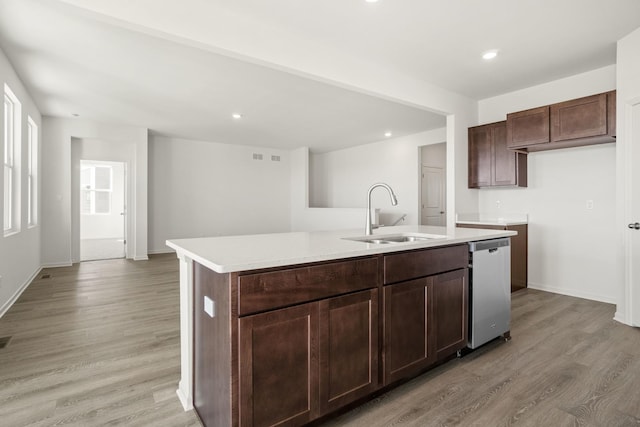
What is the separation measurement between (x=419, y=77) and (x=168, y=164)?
5.82m

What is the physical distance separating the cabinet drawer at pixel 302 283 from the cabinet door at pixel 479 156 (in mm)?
3443

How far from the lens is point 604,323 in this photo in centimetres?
312

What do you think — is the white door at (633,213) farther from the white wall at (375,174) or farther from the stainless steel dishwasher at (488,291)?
the white wall at (375,174)

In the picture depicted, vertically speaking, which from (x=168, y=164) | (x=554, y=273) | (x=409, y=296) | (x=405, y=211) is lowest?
(x=554, y=273)

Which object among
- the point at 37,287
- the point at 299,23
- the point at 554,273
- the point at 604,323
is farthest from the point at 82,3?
the point at 554,273

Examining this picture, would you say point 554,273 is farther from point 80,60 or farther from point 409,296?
point 80,60

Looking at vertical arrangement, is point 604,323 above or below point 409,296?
below

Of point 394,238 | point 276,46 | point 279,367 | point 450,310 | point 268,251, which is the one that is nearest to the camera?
point 279,367

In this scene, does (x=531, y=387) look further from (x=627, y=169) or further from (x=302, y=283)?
(x=627, y=169)

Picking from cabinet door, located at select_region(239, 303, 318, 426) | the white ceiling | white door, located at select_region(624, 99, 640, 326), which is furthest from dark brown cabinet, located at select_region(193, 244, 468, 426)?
white door, located at select_region(624, 99, 640, 326)

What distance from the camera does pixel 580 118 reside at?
3.50 meters

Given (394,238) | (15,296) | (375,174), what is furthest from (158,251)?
(394,238)

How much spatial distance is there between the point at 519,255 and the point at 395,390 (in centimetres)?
317

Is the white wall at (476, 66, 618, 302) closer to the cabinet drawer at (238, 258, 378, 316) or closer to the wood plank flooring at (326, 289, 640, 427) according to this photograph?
the wood plank flooring at (326, 289, 640, 427)
